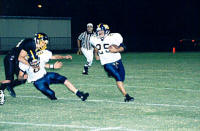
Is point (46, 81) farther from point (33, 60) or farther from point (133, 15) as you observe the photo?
point (133, 15)

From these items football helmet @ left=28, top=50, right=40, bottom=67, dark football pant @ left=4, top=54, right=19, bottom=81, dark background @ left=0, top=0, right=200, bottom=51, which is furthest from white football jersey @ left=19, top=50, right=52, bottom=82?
dark background @ left=0, top=0, right=200, bottom=51

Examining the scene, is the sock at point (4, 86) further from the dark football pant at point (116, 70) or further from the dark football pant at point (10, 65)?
the dark football pant at point (116, 70)

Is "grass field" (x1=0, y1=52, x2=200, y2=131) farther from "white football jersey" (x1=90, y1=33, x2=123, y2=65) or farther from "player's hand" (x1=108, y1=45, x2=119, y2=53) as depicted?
"player's hand" (x1=108, y1=45, x2=119, y2=53)

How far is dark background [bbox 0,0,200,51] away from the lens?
47531 millimetres

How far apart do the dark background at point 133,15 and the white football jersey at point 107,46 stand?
34880 mm

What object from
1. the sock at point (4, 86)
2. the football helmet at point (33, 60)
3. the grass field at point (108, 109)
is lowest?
the grass field at point (108, 109)

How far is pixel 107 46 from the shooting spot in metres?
10.7

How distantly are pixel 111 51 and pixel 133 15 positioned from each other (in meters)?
44.4

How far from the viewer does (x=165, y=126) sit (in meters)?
7.58

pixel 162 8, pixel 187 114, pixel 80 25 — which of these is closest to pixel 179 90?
pixel 187 114

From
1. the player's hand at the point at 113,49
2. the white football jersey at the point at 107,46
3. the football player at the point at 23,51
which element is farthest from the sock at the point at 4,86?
the player's hand at the point at 113,49

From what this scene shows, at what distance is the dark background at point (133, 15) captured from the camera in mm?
47531

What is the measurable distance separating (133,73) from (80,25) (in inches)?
1323

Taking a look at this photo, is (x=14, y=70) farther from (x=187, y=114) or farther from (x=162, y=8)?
(x=162, y=8)
